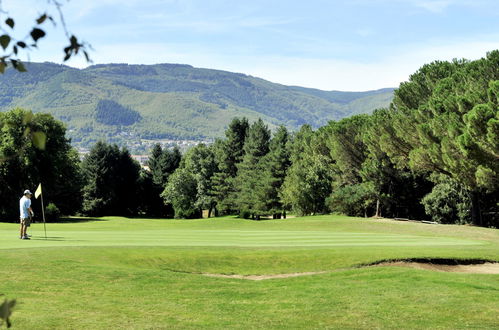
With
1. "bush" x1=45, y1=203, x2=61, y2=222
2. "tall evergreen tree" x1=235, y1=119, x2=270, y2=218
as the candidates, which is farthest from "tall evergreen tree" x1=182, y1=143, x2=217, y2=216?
"bush" x1=45, y1=203, x2=61, y2=222

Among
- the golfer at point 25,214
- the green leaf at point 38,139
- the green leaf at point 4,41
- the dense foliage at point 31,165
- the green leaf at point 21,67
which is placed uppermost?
the dense foliage at point 31,165

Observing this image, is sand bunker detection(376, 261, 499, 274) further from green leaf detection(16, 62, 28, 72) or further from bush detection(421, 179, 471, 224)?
bush detection(421, 179, 471, 224)

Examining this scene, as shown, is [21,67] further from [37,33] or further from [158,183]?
[158,183]

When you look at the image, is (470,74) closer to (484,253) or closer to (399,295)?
(484,253)

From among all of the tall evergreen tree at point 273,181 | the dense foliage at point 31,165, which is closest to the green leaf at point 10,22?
the dense foliage at point 31,165

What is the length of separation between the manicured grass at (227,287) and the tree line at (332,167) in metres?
13.6

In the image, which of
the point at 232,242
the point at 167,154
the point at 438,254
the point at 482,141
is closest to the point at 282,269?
the point at 232,242

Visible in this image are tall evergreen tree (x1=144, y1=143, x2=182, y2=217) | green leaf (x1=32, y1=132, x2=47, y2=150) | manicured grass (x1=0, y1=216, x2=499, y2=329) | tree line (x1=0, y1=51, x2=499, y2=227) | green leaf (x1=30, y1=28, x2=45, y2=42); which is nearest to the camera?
A: green leaf (x1=32, y1=132, x2=47, y2=150)

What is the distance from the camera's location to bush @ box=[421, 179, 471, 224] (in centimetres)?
5653

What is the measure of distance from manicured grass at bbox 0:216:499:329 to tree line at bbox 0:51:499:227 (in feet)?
44.6

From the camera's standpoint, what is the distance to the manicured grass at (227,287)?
1127cm

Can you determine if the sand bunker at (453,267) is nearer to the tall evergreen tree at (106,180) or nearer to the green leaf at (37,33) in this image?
the green leaf at (37,33)

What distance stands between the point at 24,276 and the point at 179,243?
8.29 meters

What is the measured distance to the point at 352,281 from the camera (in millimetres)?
16078
